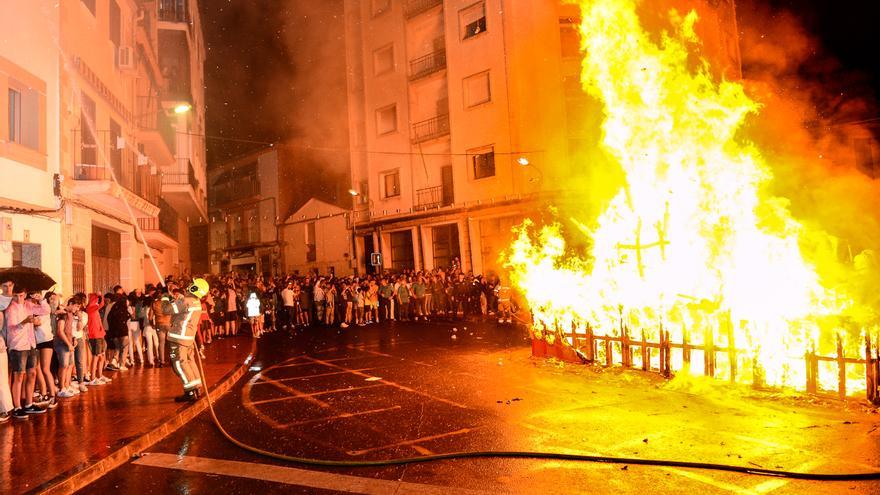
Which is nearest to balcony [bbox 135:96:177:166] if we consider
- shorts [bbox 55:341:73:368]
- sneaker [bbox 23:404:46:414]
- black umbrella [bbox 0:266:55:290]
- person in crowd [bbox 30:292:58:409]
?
black umbrella [bbox 0:266:55:290]

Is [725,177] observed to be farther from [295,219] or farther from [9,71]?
[295,219]

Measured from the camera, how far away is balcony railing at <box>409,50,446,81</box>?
29906 mm

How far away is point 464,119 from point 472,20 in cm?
478

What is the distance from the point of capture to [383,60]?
33.1m

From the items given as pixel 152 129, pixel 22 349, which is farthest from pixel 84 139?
pixel 22 349

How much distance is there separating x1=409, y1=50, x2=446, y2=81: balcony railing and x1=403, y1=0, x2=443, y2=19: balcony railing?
2295mm

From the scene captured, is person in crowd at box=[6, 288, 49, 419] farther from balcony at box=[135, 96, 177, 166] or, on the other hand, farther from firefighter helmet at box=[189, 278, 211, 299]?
balcony at box=[135, 96, 177, 166]

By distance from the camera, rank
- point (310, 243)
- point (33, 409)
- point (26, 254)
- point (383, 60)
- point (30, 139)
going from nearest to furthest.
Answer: point (33, 409), point (26, 254), point (30, 139), point (383, 60), point (310, 243)

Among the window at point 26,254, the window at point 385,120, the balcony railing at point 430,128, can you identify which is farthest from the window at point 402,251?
the window at point 26,254

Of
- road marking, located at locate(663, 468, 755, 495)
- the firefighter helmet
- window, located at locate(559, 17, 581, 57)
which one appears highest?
window, located at locate(559, 17, 581, 57)

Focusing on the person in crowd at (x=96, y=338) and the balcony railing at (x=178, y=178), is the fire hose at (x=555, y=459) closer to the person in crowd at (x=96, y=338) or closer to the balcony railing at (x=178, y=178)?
the person in crowd at (x=96, y=338)

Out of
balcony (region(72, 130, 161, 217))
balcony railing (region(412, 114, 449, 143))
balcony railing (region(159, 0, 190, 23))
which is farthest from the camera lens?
balcony railing (region(159, 0, 190, 23))

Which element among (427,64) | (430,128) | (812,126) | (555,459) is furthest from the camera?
(427,64)

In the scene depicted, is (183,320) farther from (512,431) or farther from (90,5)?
(90,5)
